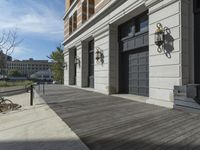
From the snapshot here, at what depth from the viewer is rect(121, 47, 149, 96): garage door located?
35.4 ft

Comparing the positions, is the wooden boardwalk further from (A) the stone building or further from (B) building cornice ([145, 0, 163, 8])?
(B) building cornice ([145, 0, 163, 8])

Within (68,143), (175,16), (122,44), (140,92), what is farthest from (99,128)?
(122,44)

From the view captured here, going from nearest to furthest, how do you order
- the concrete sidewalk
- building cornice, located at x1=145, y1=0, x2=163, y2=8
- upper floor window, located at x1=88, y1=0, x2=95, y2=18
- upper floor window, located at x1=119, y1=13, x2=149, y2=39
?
the concrete sidewalk → building cornice, located at x1=145, y1=0, x2=163, y2=8 → upper floor window, located at x1=119, y1=13, x2=149, y2=39 → upper floor window, located at x1=88, y1=0, x2=95, y2=18

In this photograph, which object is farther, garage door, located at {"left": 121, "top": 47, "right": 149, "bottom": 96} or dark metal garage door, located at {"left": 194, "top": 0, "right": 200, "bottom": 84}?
garage door, located at {"left": 121, "top": 47, "right": 149, "bottom": 96}

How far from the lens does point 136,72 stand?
11.5 metres

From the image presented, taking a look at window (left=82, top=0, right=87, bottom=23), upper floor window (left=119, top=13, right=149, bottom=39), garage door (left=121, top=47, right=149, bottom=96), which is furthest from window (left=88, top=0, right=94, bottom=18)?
garage door (left=121, top=47, right=149, bottom=96)

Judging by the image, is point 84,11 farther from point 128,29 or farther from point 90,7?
point 128,29

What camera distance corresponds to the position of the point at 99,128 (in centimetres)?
533

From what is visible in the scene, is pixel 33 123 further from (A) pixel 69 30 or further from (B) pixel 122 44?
(A) pixel 69 30

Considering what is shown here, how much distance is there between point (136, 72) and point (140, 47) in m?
1.34

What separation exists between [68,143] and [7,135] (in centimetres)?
191

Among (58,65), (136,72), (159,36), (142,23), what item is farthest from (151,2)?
(58,65)

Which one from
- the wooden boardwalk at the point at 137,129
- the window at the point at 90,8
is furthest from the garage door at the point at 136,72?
the window at the point at 90,8

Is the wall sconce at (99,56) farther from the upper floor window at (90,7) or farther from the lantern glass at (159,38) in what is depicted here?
the lantern glass at (159,38)
